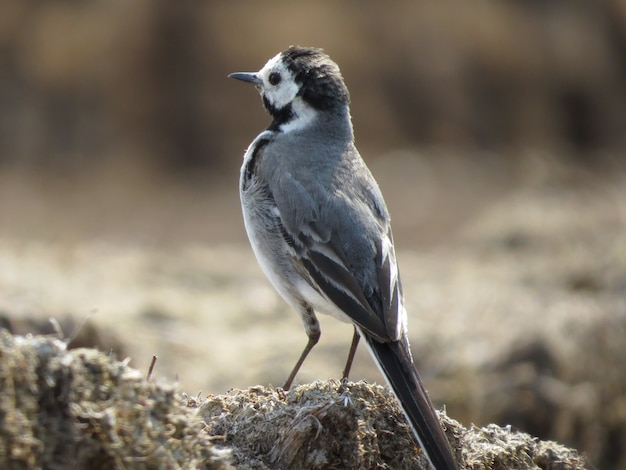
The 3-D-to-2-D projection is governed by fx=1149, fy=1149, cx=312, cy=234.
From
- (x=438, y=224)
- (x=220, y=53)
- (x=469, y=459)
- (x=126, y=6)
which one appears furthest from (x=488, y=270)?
(x=126, y=6)

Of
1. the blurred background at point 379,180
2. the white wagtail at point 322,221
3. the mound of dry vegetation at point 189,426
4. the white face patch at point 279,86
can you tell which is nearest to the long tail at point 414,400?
the white wagtail at point 322,221

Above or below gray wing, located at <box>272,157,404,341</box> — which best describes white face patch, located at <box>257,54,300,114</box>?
above

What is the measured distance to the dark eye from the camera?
689 cm

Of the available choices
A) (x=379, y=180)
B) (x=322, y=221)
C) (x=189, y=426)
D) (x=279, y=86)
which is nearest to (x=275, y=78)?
(x=279, y=86)

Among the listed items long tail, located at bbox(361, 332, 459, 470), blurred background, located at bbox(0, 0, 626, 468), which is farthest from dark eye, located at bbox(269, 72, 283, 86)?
blurred background, located at bbox(0, 0, 626, 468)

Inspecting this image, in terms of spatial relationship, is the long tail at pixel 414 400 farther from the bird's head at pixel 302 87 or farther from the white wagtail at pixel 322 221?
the bird's head at pixel 302 87

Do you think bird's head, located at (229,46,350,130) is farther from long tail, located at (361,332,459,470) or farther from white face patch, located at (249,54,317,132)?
long tail, located at (361,332,459,470)

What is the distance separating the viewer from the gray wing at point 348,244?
Result: 5.34 m

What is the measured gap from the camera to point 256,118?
2045 cm

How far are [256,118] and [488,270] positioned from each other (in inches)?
345

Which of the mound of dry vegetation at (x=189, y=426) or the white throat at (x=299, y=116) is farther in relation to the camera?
the white throat at (x=299, y=116)

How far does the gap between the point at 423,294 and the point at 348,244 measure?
638 centimetres

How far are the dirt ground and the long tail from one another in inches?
138

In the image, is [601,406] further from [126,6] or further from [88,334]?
[126,6]
